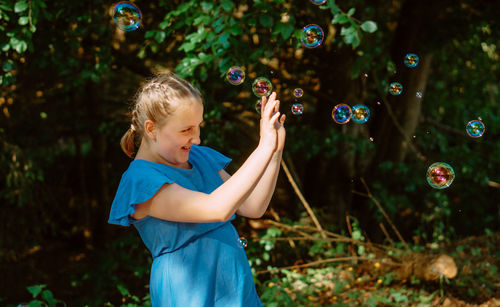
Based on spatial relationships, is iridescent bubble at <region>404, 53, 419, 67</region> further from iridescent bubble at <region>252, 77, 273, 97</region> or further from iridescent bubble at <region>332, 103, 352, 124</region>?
iridescent bubble at <region>252, 77, 273, 97</region>

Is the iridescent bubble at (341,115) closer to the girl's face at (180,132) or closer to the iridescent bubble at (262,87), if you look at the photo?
the iridescent bubble at (262,87)

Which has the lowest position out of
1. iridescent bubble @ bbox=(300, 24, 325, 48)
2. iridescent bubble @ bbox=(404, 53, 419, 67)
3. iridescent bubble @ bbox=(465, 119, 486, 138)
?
iridescent bubble @ bbox=(465, 119, 486, 138)

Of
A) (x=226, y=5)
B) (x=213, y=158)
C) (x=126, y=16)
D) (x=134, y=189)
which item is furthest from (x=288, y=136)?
(x=134, y=189)

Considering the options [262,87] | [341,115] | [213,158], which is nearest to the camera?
[213,158]

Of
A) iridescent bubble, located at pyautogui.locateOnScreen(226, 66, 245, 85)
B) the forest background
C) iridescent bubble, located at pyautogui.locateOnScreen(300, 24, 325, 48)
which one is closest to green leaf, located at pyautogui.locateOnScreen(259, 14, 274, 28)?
the forest background

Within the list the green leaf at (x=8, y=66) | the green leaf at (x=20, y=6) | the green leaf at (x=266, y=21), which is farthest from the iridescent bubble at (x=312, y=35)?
the green leaf at (x=8, y=66)

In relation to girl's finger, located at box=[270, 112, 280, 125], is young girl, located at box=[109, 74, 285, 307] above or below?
below

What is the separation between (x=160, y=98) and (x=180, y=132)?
0.42 feet

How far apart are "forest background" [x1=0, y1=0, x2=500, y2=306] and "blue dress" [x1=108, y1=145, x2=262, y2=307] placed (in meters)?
1.40

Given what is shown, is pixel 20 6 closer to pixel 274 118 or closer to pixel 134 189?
pixel 134 189

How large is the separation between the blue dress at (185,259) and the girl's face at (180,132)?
0.06 meters

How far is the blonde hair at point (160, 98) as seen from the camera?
1.52 meters

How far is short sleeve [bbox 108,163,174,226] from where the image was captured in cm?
143

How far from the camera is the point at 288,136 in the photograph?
4680mm
